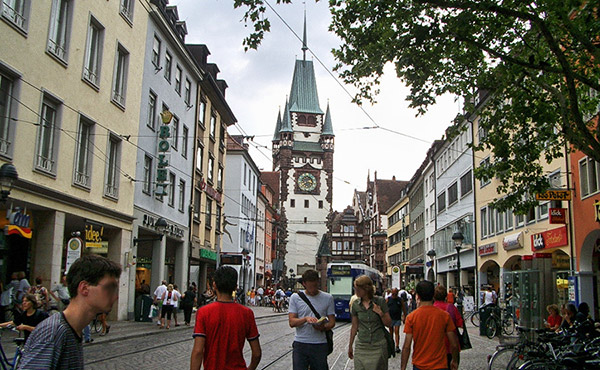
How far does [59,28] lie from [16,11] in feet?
8.76

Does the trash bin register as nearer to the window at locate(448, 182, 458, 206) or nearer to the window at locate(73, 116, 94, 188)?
the window at locate(73, 116, 94, 188)

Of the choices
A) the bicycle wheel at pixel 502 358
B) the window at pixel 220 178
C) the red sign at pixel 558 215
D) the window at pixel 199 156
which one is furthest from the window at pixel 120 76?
the window at pixel 220 178

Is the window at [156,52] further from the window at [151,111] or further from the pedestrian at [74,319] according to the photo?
the pedestrian at [74,319]

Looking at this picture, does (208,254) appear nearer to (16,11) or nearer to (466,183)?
(466,183)

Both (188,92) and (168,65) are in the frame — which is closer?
(168,65)

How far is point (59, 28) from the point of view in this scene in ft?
64.5

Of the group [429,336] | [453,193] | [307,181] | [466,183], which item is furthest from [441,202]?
[307,181]

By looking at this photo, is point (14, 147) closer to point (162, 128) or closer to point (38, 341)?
point (162, 128)

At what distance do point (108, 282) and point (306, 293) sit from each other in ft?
14.6

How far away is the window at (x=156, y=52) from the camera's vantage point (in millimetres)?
28922

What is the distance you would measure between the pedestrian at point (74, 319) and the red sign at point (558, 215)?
78.2ft

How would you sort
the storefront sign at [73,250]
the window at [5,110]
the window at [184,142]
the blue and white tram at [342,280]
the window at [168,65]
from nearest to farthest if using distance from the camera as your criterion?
1. the window at [5,110]
2. the storefront sign at [73,250]
3. the window at [168,65]
4. the window at [184,142]
5. the blue and white tram at [342,280]

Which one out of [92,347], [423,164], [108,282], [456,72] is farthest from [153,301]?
[423,164]

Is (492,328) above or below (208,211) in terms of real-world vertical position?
below
